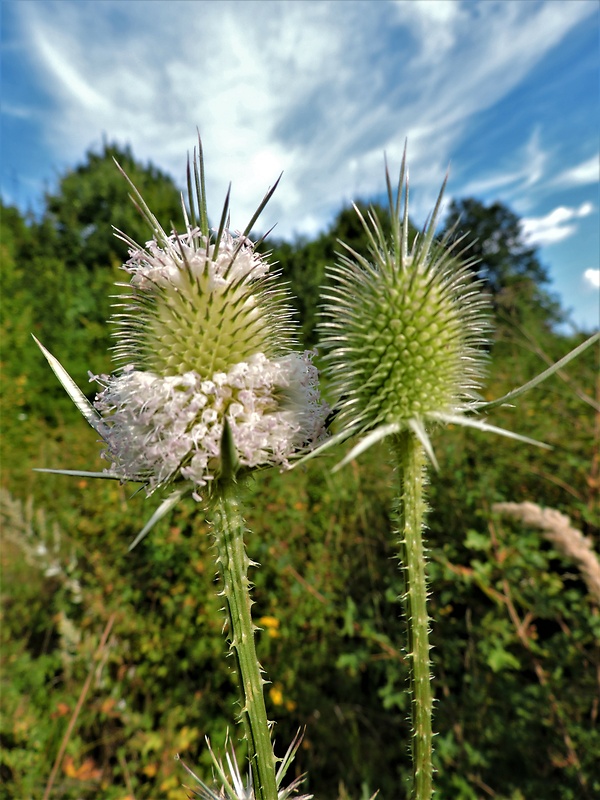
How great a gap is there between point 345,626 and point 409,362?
101 inches

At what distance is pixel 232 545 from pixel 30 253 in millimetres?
19116

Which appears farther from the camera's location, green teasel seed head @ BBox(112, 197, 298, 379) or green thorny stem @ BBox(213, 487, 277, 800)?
green teasel seed head @ BBox(112, 197, 298, 379)

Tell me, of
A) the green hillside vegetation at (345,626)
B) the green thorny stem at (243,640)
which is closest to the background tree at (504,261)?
the green hillside vegetation at (345,626)

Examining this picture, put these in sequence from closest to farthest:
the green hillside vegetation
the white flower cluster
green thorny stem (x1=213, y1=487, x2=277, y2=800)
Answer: green thorny stem (x1=213, y1=487, x2=277, y2=800)
the white flower cluster
the green hillside vegetation

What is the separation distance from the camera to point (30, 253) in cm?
1694

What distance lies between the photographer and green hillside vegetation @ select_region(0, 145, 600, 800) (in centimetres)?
253

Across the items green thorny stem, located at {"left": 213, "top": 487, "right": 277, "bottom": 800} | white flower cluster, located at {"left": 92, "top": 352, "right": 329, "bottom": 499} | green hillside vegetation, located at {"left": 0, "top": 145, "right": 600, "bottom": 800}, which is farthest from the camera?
green hillside vegetation, located at {"left": 0, "top": 145, "right": 600, "bottom": 800}

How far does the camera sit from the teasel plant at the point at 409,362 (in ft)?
3.23

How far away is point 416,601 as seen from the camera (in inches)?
37.9

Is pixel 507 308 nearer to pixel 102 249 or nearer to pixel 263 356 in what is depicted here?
pixel 263 356

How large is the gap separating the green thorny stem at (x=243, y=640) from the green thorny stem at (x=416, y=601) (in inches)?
10.9

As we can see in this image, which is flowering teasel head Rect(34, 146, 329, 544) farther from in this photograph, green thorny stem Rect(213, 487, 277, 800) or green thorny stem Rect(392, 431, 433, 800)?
green thorny stem Rect(392, 431, 433, 800)

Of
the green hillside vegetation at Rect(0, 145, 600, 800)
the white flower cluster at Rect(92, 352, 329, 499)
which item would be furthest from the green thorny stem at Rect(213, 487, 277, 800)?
the green hillside vegetation at Rect(0, 145, 600, 800)

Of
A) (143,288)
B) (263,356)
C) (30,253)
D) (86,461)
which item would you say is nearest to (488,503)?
(263,356)
